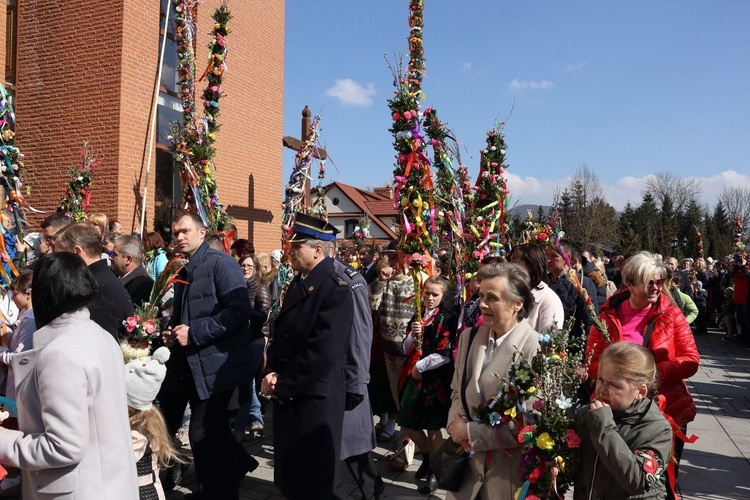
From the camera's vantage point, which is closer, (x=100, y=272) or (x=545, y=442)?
(x=545, y=442)

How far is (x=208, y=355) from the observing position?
443 centimetres

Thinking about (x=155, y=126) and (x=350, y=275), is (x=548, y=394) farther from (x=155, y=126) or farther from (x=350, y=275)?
(x=155, y=126)

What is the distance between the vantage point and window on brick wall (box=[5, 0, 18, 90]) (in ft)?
40.2

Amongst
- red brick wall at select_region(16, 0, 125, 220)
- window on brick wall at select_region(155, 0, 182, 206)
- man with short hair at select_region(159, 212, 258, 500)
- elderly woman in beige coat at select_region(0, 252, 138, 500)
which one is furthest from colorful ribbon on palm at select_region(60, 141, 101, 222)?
elderly woman in beige coat at select_region(0, 252, 138, 500)

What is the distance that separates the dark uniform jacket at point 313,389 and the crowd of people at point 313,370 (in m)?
0.01

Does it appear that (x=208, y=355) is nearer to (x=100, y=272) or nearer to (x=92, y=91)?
(x=100, y=272)

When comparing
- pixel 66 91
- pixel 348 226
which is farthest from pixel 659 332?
pixel 348 226

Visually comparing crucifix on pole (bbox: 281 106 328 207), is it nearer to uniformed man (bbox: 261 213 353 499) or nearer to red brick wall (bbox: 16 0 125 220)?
red brick wall (bbox: 16 0 125 220)

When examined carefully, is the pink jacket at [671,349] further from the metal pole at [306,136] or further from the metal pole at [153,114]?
the metal pole at [153,114]

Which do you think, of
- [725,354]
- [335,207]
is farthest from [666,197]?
[725,354]

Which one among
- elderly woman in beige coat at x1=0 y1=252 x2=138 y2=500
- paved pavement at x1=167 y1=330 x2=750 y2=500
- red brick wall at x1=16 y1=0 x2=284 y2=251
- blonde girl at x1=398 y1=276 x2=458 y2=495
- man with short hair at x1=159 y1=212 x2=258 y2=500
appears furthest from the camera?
red brick wall at x1=16 y1=0 x2=284 y2=251

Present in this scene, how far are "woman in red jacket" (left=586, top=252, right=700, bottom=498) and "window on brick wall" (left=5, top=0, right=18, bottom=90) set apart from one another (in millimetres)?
12679

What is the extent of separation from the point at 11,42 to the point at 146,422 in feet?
39.1

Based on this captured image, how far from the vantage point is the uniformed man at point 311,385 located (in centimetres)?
373
